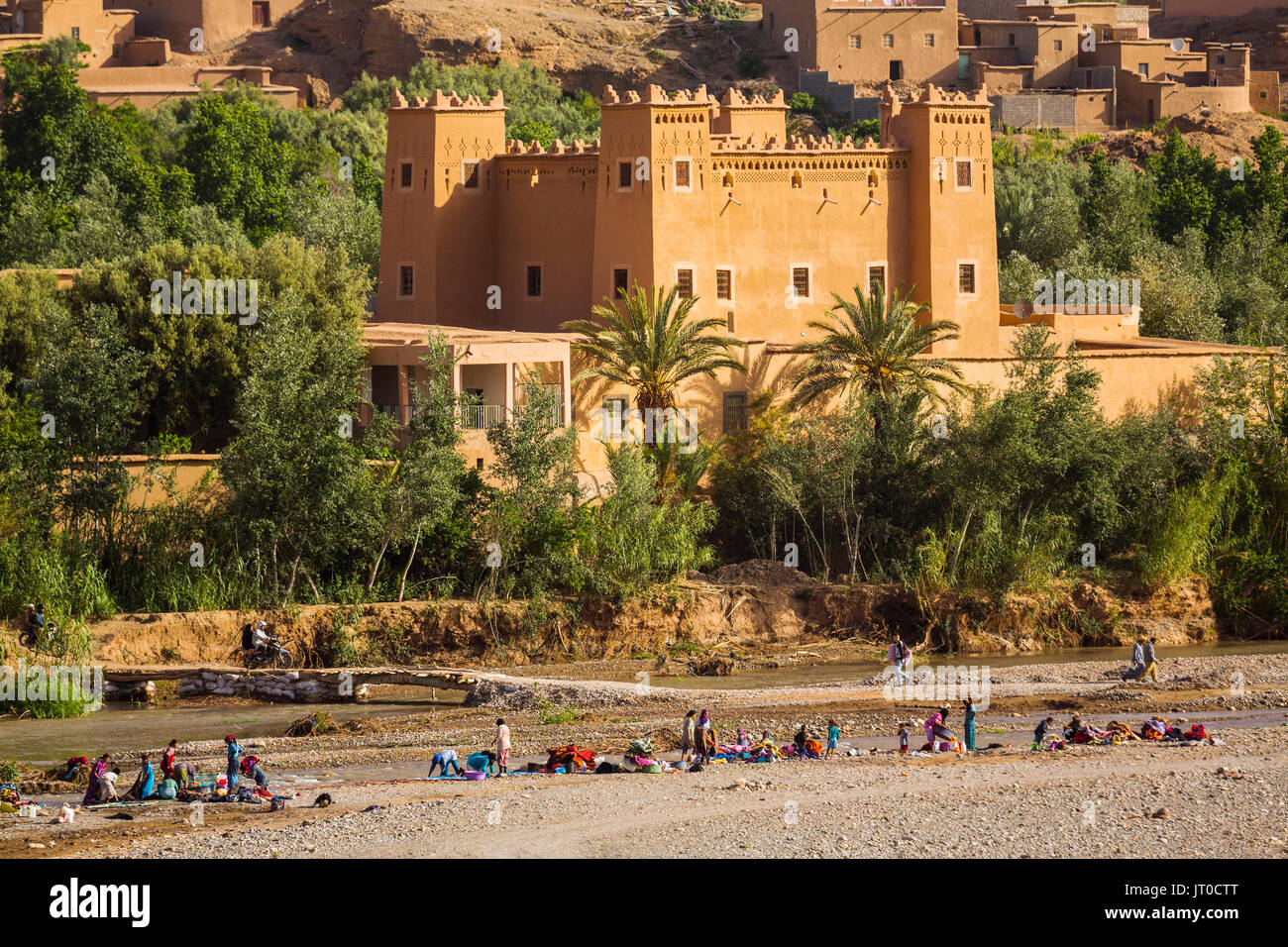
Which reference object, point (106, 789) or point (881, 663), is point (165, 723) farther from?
point (881, 663)

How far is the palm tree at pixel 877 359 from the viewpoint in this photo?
132 ft

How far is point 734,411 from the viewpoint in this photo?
41219 mm

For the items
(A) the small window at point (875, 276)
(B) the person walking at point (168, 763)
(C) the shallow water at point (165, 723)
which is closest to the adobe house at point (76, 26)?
(A) the small window at point (875, 276)

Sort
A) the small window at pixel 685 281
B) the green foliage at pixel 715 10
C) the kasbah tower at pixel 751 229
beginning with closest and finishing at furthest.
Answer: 1. the small window at pixel 685 281
2. the kasbah tower at pixel 751 229
3. the green foliage at pixel 715 10

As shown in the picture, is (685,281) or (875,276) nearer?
(685,281)

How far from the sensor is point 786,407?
132 ft

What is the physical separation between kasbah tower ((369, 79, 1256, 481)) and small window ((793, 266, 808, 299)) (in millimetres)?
29

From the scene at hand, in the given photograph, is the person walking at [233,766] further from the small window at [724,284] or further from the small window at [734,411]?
the small window at [724,284]

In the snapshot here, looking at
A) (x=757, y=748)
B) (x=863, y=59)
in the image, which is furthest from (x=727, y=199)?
(x=863, y=59)

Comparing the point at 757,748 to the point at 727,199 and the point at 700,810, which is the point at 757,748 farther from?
the point at 727,199

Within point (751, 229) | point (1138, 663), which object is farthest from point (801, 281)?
point (1138, 663)

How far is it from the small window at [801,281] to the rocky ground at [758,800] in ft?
46.4

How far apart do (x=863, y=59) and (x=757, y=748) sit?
193ft

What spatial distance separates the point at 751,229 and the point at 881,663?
1127cm
